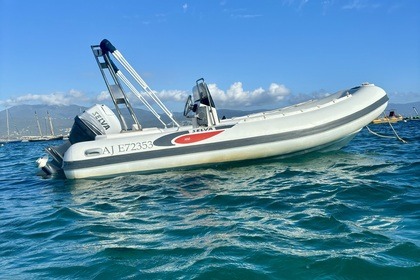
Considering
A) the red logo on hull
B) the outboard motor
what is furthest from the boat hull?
the outboard motor

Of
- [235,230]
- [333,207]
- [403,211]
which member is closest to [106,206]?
[235,230]

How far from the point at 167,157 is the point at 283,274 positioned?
601 centimetres

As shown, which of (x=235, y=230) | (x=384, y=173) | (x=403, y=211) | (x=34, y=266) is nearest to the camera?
(x=34, y=266)

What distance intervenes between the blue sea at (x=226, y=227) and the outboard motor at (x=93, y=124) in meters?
2.29

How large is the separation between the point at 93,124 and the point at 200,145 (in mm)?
2844

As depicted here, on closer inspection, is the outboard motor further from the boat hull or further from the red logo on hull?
the red logo on hull

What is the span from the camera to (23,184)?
8.65 metres

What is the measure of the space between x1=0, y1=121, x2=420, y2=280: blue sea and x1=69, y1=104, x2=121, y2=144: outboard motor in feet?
7.50

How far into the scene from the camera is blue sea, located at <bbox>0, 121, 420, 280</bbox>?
9.27 ft

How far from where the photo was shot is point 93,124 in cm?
927

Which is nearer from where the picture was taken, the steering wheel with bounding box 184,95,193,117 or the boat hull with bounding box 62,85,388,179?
the boat hull with bounding box 62,85,388,179

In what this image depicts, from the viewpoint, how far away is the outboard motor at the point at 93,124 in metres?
9.23

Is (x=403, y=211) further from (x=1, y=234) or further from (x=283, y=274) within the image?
(x=1, y=234)

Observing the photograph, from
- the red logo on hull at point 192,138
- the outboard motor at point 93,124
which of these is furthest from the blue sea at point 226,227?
the outboard motor at point 93,124
